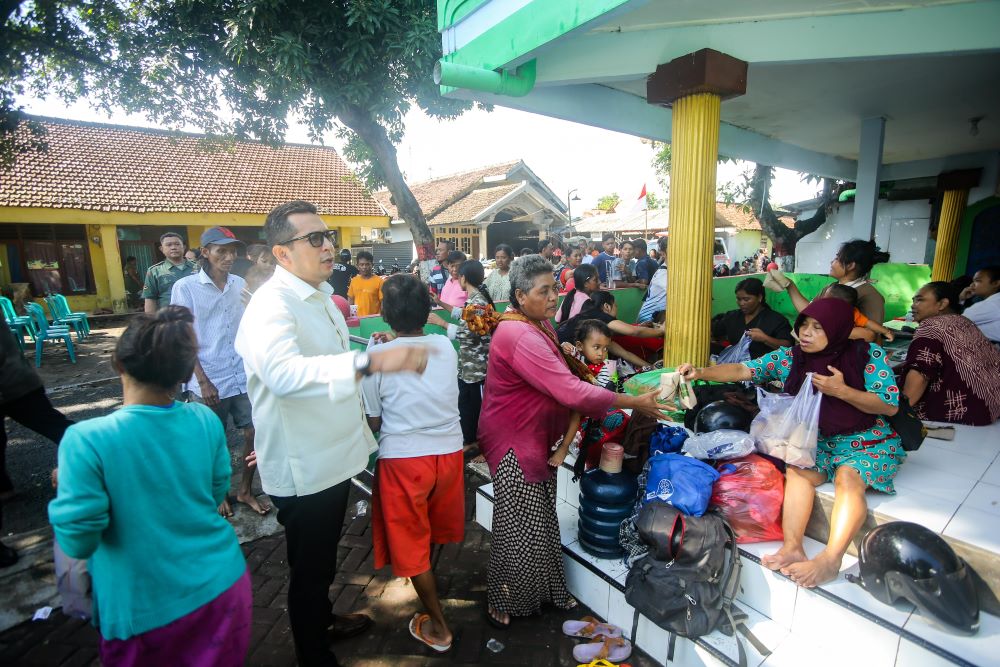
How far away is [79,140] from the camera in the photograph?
16312 mm

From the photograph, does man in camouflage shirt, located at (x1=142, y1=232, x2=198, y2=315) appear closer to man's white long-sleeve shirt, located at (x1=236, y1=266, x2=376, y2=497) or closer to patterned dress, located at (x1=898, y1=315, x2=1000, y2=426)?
man's white long-sleeve shirt, located at (x1=236, y1=266, x2=376, y2=497)

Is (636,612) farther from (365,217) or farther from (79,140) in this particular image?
(79,140)

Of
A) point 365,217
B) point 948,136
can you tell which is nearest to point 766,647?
point 948,136

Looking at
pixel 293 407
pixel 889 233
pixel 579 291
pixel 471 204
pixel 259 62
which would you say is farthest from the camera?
pixel 471 204

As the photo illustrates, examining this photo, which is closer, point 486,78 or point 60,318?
point 486,78

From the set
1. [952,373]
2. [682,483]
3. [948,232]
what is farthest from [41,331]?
[948,232]

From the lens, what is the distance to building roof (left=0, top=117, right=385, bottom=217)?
14211mm

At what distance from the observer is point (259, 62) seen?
6977 mm

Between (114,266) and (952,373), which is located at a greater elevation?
(114,266)

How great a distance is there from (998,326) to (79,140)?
2235 centimetres

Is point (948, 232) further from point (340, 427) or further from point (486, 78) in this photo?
point (340, 427)

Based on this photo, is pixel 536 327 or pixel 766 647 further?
pixel 536 327

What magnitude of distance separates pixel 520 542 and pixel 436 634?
622 millimetres

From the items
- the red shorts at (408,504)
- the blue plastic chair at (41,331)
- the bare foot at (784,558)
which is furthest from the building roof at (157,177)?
the bare foot at (784,558)
